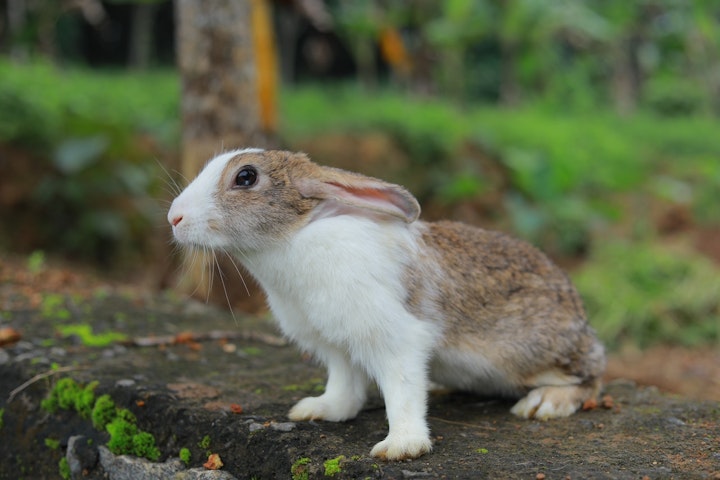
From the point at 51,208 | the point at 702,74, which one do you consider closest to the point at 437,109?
the point at 51,208

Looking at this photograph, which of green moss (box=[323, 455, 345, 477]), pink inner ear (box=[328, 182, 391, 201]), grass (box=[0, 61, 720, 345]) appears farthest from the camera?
grass (box=[0, 61, 720, 345])

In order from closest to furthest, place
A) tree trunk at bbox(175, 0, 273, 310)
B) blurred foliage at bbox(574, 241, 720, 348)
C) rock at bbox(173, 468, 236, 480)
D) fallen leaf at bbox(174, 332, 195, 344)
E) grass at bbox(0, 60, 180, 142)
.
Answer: rock at bbox(173, 468, 236, 480) → fallen leaf at bbox(174, 332, 195, 344) → tree trunk at bbox(175, 0, 273, 310) → blurred foliage at bbox(574, 241, 720, 348) → grass at bbox(0, 60, 180, 142)

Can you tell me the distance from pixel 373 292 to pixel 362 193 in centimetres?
37

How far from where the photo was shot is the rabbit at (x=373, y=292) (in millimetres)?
2922

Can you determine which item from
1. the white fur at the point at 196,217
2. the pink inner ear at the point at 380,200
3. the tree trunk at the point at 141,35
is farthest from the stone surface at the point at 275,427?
the tree trunk at the point at 141,35

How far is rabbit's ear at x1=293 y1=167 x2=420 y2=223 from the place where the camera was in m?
2.96

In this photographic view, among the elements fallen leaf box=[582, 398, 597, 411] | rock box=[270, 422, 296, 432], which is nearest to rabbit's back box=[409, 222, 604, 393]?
fallen leaf box=[582, 398, 597, 411]

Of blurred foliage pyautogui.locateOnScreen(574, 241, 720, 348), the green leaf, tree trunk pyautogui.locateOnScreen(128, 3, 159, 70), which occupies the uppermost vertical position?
tree trunk pyautogui.locateOnScreen(128, 3, 159, 70)

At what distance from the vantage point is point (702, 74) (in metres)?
22.7

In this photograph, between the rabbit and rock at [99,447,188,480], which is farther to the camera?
rock at [99,447,188,480]

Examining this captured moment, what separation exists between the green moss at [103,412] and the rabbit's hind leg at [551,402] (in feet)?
5.46

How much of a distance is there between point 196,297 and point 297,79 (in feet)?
49.7

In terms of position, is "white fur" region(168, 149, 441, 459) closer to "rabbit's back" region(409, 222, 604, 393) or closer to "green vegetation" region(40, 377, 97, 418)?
"rabbit's back" region(409, 222, 604, 393)

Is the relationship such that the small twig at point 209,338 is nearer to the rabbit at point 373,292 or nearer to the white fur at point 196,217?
the rabbit at point 373,292
